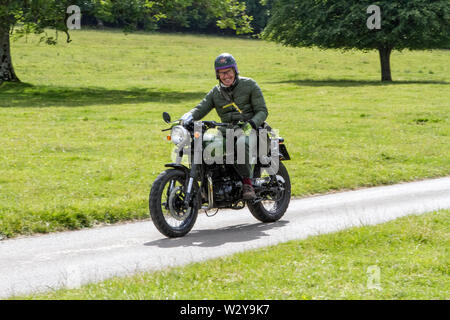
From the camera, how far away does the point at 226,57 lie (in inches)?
325

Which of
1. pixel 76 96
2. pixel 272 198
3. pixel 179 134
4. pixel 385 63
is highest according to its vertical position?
pixel 385 63

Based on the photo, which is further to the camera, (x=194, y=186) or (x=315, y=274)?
(x=194, y=186)

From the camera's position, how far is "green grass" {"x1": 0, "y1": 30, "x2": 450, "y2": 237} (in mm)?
10391

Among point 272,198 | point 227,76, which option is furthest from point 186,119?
point 272,198

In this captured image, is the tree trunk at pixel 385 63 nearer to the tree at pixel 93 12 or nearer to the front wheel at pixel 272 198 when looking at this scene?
the tree at pixel 93 12

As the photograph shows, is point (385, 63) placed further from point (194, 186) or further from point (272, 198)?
point (194, 186)

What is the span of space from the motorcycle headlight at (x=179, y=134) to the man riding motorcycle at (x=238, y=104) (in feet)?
2.14

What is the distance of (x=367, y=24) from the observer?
3759 centimetres

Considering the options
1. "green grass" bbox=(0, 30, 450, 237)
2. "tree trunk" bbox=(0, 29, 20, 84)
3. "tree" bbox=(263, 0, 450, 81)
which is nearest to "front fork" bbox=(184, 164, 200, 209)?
"green grass" bbox=(0, 30, 450, 237)

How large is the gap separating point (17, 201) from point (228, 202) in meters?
3.55

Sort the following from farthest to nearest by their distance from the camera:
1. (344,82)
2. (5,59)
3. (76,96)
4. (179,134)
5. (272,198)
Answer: (344,82), (5,59), (76,96), (272,198), (179,134)

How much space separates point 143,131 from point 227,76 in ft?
34.2

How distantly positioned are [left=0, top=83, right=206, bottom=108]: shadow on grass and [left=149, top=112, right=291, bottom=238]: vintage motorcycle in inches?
689

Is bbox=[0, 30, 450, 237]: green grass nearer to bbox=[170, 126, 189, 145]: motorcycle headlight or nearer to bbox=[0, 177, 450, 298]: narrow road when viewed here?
bbox=[0, 177, 450, 298]: narrow road
